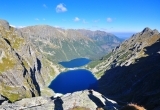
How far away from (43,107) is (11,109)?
17397 millimetres

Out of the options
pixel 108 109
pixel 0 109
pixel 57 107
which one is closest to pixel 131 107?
pixel 108 109

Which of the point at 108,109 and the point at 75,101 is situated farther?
the point at 75,101

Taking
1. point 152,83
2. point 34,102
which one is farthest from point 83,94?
point 152,83

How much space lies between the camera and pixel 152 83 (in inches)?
7067

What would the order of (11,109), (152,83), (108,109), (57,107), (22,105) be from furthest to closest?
(152,83) < (22,105) < (11,109) < (57,107) < (108,109)

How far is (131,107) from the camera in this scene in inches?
1425

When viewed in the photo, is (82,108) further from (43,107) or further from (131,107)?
(131,107)

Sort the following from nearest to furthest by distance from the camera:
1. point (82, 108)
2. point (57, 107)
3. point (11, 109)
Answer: point (82, 108) < point (57, 107) < point (11, 109)

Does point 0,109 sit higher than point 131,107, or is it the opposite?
point 131,107

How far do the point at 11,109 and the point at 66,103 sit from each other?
22545 millimetres

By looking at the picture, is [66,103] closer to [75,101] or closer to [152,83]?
[75,101]

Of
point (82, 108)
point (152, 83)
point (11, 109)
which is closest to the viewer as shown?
point (82, 108)

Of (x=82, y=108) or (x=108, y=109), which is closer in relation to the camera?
(x=108, y=109)

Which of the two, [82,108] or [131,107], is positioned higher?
[131,107]
